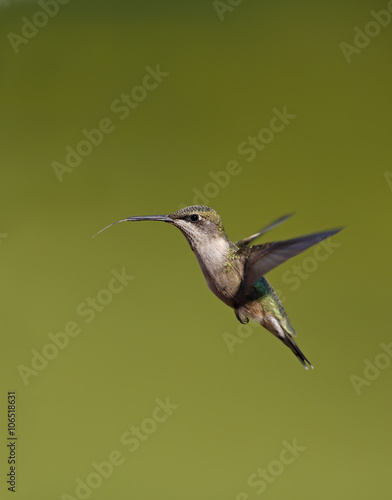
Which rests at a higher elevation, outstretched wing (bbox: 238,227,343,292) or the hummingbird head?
the hummingbird head

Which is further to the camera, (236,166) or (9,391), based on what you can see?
(9,391)

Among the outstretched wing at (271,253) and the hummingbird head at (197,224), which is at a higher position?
the hummingbird head at (197,224)

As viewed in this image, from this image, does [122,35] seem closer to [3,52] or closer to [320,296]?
[3,52]

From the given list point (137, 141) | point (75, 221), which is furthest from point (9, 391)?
point (137, 141)

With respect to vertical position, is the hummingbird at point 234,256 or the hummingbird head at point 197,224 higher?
the hummingbird head at point 197,224

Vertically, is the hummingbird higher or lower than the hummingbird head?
lower
